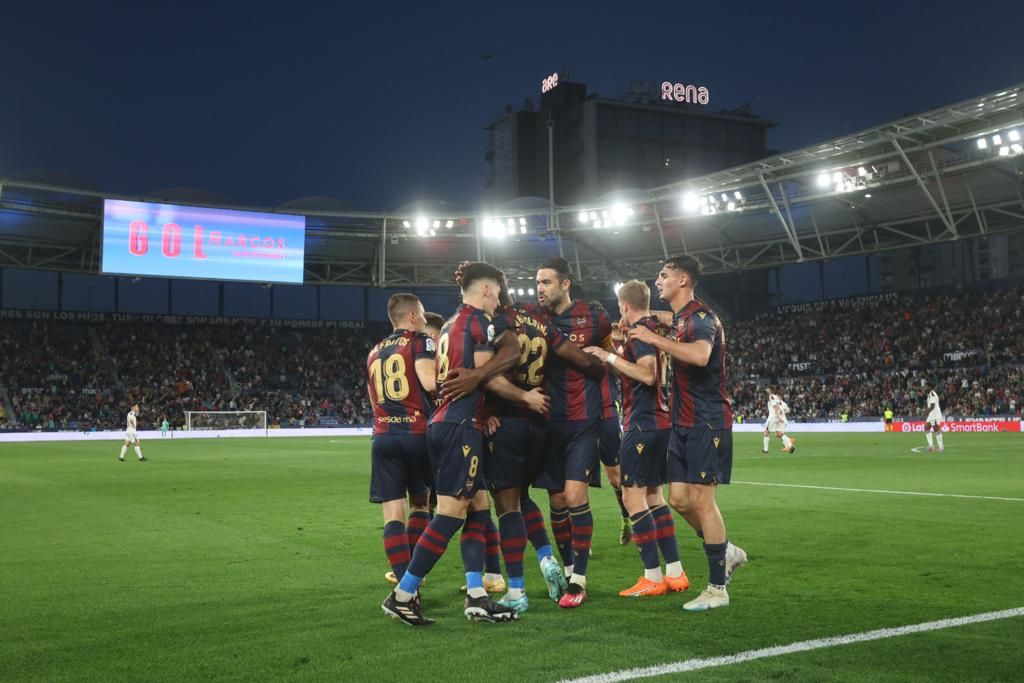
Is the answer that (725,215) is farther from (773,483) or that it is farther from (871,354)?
(773,483)

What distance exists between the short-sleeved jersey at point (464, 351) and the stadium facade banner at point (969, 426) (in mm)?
38017

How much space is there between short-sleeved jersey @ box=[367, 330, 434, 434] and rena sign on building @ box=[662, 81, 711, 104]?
77.9m

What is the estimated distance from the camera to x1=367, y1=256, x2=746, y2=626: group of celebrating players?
6.11 metres

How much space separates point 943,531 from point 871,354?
44875mm

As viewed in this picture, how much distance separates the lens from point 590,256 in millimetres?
52062

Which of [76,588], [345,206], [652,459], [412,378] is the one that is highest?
[345,206]

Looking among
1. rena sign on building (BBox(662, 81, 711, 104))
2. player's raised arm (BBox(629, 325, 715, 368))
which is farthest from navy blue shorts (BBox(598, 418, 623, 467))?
rena sign on building (BBox(662, 81, 711, 104))

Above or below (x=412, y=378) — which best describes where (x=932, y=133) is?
above

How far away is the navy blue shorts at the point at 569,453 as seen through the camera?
22.3 ft

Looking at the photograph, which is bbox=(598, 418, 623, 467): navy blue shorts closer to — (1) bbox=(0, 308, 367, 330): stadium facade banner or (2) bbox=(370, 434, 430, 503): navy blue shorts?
(2) bbox=(370, 434, 430, 503): navy blue shorts

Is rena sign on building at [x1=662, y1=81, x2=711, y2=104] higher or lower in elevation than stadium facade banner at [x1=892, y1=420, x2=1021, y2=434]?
higher

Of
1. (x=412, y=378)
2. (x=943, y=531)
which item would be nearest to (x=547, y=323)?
(x=412, y=378)

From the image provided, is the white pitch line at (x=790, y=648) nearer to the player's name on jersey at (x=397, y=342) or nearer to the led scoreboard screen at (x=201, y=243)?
the player's name on jersey at (x=397, y=342)

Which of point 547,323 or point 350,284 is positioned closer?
point 547,323
